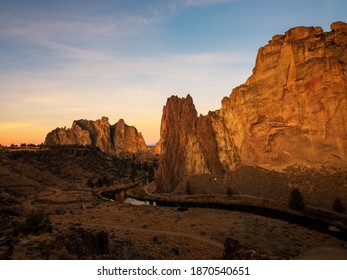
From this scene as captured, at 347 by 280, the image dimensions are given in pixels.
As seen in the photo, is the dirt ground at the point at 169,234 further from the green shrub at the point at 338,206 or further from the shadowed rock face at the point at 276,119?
the shadowed rock face at the point at 276,119

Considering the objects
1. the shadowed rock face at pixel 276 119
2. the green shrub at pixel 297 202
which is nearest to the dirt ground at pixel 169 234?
the green shrub at pixel 297 202

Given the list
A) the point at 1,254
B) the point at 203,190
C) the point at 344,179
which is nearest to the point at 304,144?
the point at 344,179

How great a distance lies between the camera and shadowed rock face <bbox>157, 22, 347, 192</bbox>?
187 feet

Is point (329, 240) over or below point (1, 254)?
below

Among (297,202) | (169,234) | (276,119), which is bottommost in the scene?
(169,234)

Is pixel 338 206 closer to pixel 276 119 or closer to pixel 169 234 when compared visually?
pixel 276 119

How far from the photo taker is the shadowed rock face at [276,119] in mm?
57125

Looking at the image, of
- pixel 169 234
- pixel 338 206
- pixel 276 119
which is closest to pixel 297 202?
pixel 338 206

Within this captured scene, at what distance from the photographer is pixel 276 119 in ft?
217

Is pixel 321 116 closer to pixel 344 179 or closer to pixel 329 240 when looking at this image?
pixel 344 179

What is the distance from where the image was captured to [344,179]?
51.1m

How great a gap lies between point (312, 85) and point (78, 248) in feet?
188

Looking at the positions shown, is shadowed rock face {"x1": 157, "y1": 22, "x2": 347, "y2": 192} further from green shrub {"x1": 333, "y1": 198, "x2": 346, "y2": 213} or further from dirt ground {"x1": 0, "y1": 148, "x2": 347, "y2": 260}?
dirt ground {"x1": 0, "y1": 148, "x2": 347, "y2": 260}

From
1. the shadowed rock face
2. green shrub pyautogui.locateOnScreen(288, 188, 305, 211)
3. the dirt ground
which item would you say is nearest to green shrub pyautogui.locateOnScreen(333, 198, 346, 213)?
green shrub pyautogui.locateOnScreen(288, 188, 305, 211)
